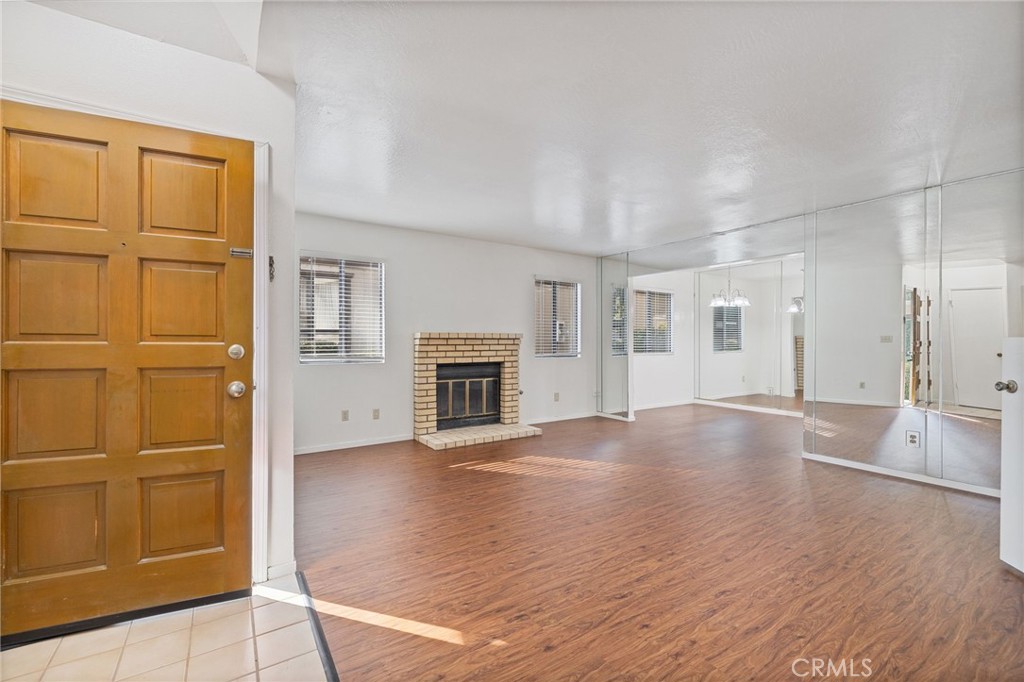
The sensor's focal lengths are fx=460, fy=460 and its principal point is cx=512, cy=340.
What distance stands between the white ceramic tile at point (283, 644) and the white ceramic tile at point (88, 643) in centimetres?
52

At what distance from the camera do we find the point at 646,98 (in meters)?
2.40

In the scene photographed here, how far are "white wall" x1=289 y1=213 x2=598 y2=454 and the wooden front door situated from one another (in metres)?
2.80

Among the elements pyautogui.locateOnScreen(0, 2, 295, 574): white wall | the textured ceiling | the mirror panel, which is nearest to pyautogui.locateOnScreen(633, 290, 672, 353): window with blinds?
the mirror panel

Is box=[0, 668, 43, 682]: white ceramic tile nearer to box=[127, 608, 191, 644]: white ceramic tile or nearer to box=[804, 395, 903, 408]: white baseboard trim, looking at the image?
box=[127, 608, 191, 644]: white ceramic tile

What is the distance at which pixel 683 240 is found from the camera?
5.85 metres

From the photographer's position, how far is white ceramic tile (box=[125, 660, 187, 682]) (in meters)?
1.56

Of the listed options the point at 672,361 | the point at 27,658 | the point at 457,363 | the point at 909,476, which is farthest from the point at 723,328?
the point at 27,658

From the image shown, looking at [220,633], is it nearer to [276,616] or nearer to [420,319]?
[276,616]

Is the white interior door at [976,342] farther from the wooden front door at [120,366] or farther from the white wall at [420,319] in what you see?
the wooden front door at [120,366]

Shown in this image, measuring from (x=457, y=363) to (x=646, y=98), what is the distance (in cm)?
378

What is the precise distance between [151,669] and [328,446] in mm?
3322

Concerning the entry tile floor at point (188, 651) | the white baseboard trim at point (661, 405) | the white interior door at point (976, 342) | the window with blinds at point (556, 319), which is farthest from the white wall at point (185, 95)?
the white baseboard trim at point (661, 405)

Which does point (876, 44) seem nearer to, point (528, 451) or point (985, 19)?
point (985, 19)

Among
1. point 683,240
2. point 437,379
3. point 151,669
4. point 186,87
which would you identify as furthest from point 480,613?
point 683,240
